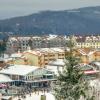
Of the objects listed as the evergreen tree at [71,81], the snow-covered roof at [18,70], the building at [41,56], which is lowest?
the evergreen tree at [71,81]

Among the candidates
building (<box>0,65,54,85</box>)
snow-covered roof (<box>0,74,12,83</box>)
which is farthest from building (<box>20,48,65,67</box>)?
snow-covered roof (<box>0,74,12,83</box>)

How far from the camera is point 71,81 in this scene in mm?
10180

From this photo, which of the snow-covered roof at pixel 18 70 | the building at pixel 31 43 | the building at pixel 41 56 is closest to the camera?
the snow-covered roof at pixel 18 70

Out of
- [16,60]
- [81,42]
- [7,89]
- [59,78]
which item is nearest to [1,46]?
[81,42]

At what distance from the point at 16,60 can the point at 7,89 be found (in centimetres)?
1679

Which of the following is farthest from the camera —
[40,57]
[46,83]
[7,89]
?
[40,57]

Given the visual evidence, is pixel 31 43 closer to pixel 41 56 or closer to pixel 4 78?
pixel 41 56

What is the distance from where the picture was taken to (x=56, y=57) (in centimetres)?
6225

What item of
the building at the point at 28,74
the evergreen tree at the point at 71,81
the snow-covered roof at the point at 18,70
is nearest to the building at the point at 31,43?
the snow-covered roof at the point at 18,70

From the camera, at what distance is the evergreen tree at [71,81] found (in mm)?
10094

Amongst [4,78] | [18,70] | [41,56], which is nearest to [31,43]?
[41,56]

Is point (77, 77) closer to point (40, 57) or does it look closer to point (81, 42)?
point (40, 57)

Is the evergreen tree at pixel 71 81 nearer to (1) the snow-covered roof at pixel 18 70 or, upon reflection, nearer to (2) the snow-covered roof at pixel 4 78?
(2) the snow-covered roof at pixel 4 78

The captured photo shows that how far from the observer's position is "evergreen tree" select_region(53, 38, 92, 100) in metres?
10.1
